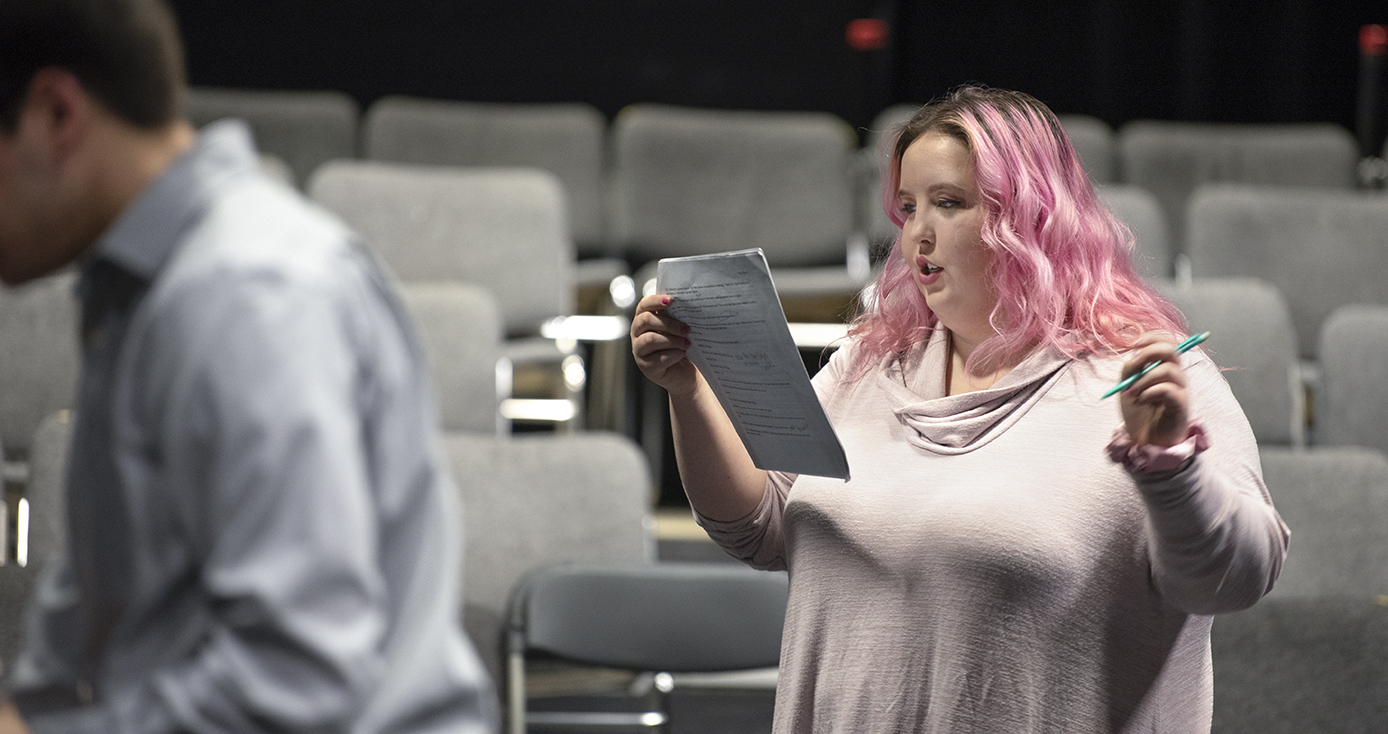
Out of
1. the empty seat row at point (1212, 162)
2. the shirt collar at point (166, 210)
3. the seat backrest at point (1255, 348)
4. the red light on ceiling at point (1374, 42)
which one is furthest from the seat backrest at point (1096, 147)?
the shirt collar at point (166, 210)

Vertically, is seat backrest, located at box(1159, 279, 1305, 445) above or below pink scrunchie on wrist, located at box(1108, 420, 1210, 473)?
below

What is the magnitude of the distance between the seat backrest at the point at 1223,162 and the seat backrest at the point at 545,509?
8.56 feet

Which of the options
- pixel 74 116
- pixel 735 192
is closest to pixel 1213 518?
pixel 74 116

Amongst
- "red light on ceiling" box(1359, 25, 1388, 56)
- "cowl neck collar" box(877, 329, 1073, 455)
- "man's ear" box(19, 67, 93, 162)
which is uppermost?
"man's ear" box(19, 67, 93, 162)

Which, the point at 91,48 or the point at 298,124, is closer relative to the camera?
the point at 91,48

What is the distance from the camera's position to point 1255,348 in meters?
2.75

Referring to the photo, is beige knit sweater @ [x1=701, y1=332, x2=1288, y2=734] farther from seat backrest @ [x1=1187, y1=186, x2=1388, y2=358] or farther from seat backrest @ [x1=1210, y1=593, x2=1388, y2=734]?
seat backrest @ [x1=1187, y1=186, x2=1388, y2=358]

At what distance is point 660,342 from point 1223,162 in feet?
11.6

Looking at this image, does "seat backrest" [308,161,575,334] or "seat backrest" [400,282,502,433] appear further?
"seat backrest" [308,161,575,334]

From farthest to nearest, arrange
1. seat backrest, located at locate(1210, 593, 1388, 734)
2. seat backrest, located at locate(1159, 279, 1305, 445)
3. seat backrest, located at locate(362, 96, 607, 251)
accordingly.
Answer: seat backrest, located at locate(362, 96, 607, 251) → seat backrest, located at locate(1159, 279, 1305, 445) → seat backrest, located at locate(1210, 593, 1388, 734)

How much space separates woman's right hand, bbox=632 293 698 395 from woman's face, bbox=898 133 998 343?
27 centimetres

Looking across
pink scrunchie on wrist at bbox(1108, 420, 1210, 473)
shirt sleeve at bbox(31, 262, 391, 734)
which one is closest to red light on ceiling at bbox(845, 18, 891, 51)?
pink scrunchie on wrist at bbox(1108, 420, 1210, 473)

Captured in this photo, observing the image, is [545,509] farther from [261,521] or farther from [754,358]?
[261,521]

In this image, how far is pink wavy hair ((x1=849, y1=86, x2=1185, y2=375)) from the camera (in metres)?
1.31
